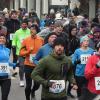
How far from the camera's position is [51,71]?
7344mm

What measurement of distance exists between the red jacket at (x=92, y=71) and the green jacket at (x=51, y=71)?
532 mm

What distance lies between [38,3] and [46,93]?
38.4 meters

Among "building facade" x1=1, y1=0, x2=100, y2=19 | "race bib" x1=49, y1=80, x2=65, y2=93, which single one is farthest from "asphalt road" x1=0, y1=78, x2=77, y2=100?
"building facade" x1=1, y1=0, x2=100, y2=19

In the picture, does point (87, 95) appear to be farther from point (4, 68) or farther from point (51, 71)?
point (4, 68)

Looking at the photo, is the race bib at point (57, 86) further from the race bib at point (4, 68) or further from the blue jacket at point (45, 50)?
the race bib at point (4, 68)

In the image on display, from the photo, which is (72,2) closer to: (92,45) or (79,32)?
(79,32)

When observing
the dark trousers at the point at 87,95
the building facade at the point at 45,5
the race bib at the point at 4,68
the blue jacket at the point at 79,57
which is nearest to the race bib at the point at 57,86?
the dark trousers at the point at 87,95

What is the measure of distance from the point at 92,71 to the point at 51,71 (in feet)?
2.70

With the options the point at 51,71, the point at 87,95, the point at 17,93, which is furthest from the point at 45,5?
the point at 51,71

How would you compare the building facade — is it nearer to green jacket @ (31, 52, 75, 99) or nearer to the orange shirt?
the orange shirt

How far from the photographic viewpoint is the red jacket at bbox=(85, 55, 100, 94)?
789cm

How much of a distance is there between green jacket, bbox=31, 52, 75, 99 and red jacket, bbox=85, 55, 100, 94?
532 millimetres

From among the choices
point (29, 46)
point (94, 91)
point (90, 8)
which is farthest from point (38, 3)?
point (94, 91)

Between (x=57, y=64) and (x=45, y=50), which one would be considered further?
(x=45, y=50)
